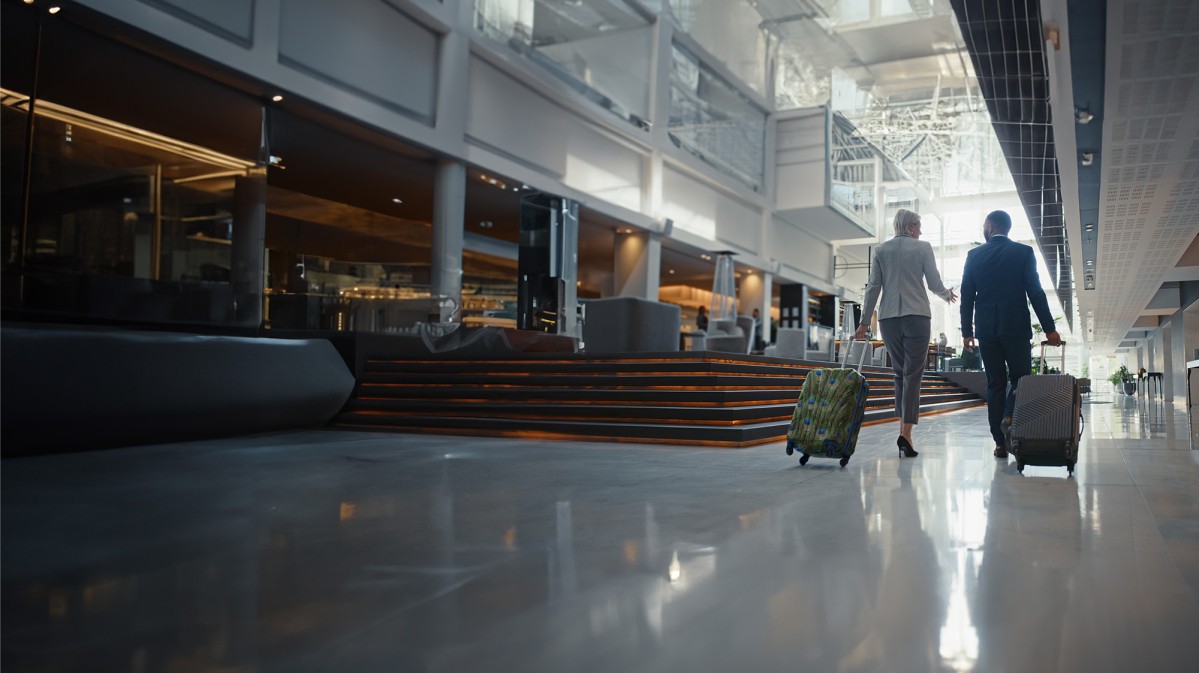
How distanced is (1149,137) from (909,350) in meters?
6.20

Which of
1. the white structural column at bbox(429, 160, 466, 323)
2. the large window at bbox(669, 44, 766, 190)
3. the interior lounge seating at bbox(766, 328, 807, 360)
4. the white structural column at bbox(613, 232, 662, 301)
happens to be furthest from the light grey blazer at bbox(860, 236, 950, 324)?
the large window at bbox(669, 44, 766, 190)

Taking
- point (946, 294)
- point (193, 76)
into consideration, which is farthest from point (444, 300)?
point (946, 294)

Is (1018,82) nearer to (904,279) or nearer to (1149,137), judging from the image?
(1149,137)

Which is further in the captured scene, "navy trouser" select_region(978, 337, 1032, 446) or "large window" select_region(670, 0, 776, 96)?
"large window" select_region(670, 0, 776, 96)

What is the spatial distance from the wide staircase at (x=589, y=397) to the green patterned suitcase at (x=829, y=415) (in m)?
1.54

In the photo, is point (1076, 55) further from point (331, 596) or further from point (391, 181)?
point (391, 181)

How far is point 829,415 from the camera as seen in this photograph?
4.74m

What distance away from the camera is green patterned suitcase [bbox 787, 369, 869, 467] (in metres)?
4.68

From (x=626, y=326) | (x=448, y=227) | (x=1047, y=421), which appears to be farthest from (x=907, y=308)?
(x=448, y=227)

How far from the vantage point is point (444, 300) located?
11852 mm

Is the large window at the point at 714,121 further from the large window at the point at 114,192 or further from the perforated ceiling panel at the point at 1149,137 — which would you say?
the large window at the point at 114,192

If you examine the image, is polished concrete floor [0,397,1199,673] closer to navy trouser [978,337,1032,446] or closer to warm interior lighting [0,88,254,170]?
navy trouser [978,337,1032,446]

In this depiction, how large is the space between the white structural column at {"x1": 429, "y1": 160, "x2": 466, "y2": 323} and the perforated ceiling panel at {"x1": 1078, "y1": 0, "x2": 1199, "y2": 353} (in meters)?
9.30

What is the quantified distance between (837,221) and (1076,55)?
67.7 feet
